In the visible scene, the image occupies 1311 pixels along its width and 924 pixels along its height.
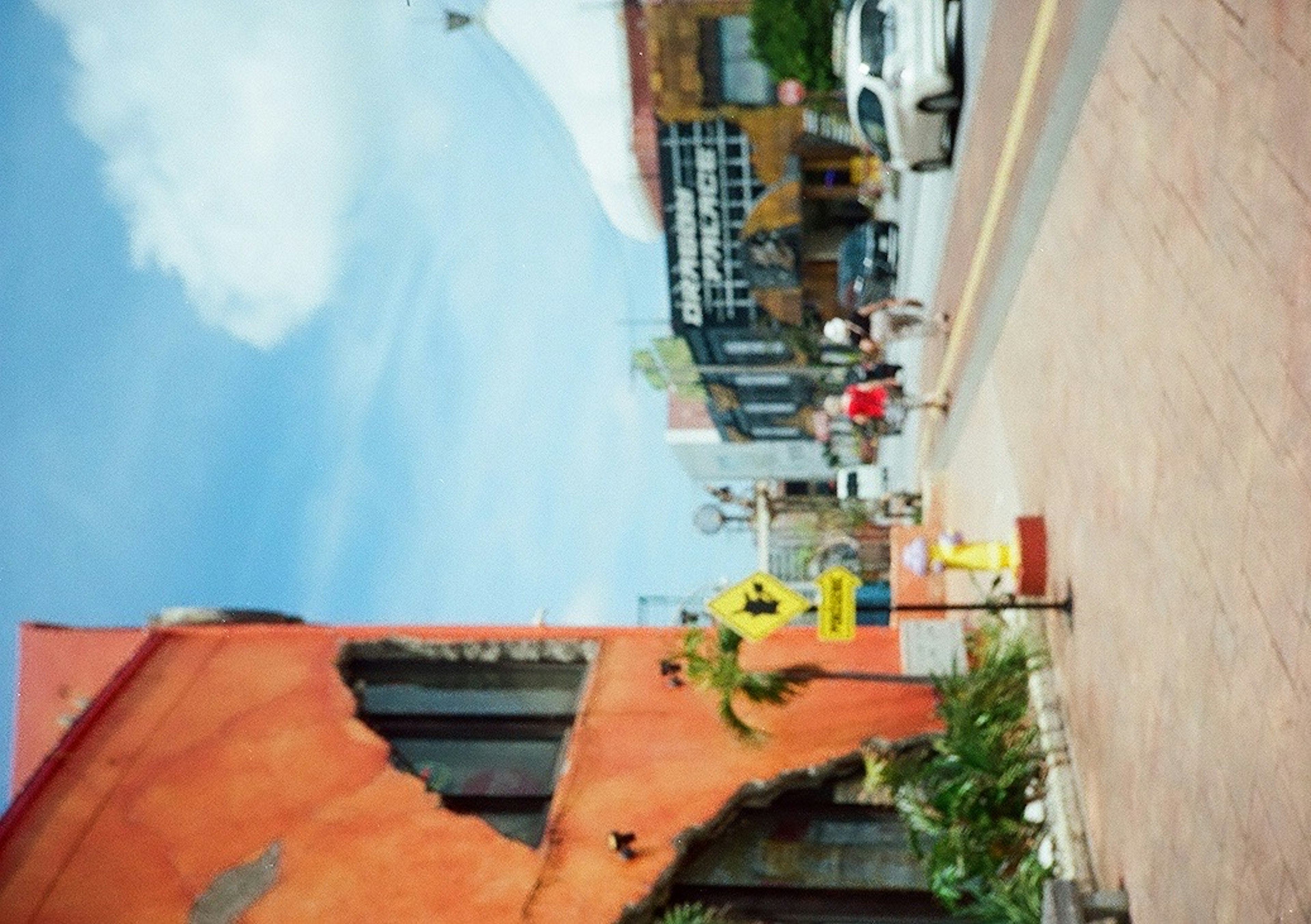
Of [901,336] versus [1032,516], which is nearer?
[1032,516]

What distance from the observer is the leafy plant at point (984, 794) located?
983 cm

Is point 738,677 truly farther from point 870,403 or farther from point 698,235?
point 698,235

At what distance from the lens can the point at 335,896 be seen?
35.1 feet

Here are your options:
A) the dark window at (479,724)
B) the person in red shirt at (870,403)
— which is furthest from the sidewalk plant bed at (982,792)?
the person in red shirt at (870,403)

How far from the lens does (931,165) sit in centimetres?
1866

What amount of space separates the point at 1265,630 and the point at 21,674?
12.7 metres

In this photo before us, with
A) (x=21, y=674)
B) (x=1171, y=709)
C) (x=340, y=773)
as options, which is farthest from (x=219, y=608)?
(x=1171, y=709)

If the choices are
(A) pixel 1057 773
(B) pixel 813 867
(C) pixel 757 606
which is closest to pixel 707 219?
(C) pixel 757 606

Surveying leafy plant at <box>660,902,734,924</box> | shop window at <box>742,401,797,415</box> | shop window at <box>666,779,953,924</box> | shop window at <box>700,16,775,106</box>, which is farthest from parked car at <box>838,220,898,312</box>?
shop window at <box>742,401,797,415</box>

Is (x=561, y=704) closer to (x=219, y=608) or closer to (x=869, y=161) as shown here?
(x=219, y=608)

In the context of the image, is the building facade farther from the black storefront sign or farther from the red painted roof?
the red painted roof

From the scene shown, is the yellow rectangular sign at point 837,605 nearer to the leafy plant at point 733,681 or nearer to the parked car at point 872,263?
the leafy plant at point 733,681

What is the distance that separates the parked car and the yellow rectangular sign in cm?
1672

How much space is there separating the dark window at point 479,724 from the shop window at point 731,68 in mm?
24413
